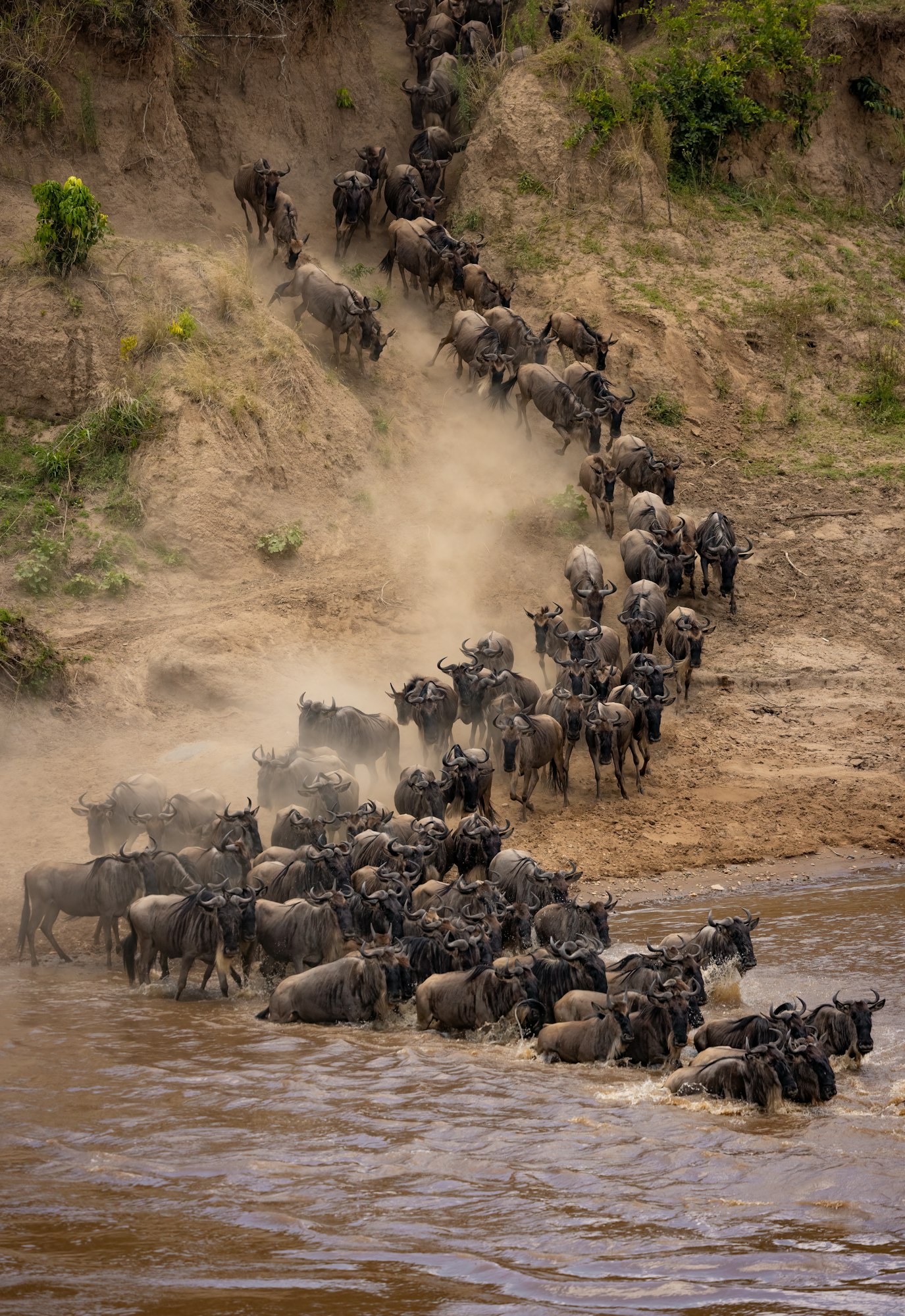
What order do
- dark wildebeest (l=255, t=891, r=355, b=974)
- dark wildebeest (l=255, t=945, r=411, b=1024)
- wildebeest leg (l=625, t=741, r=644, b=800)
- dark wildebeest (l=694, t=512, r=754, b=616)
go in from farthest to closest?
dark wildebeest (l=694, t=512, r=754, b=616), wildebeest leg (l=625, t=741, r=644, b=800), dark wildebeest (l=255, t=891, r=355, b=974), dark wildebeest (l=255, t=945, r=411, b=1024)

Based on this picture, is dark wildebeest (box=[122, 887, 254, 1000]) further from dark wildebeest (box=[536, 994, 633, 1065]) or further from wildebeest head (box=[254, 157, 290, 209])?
wildebeest head (box=[254, 157, 290, 209])

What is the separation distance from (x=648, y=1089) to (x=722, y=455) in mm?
14887

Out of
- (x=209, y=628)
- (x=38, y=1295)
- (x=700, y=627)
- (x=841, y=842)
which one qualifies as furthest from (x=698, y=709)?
(x=38, y=1295)

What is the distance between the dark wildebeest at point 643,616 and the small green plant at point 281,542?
4686 millimetres

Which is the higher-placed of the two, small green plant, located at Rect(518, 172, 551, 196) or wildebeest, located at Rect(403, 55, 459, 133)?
wildebeest, located at Rect(403, 55, 459, 133)

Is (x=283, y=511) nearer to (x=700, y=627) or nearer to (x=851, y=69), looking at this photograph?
(x=700, y=627)

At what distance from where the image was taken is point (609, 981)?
35.0 feet

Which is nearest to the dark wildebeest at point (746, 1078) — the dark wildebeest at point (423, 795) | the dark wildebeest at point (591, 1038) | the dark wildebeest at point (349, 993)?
the dark wildebeest at point (591, 1038)

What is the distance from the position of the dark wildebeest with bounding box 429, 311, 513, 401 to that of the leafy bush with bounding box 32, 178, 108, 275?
5.67 m

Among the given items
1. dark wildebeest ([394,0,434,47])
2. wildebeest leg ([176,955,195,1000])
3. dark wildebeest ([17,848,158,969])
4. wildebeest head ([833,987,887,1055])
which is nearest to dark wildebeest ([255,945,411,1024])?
wildebeest leg ([176,955,195,1000])

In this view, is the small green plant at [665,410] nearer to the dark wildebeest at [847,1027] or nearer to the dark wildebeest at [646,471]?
the dark wildebeest at [646,471]

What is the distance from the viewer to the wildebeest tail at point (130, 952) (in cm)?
1153

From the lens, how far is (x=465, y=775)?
14.6 m

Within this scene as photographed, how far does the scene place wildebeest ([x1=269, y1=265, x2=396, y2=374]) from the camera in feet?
71.1
